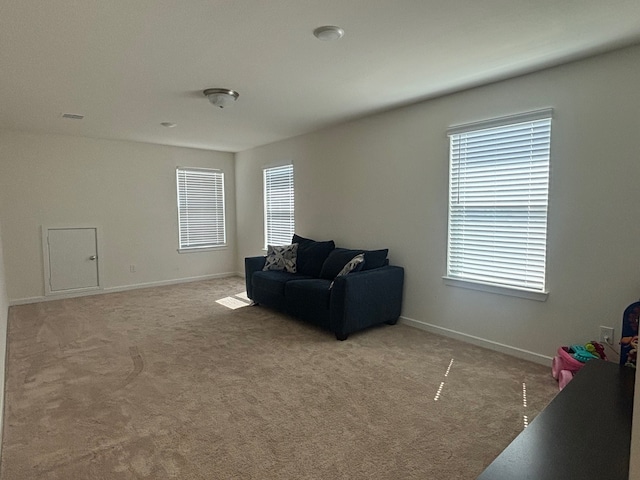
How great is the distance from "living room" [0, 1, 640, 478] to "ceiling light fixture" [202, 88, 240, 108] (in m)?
0.19

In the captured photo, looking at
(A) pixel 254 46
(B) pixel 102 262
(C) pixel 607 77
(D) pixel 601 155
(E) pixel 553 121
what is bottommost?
(B) pixel 102 262

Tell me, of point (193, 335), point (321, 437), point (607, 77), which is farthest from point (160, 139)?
point (607, 77)

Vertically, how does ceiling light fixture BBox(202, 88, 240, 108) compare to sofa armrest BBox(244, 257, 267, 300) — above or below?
above

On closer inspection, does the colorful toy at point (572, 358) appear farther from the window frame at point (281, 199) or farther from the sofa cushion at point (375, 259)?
the window frame at point (281, 199)

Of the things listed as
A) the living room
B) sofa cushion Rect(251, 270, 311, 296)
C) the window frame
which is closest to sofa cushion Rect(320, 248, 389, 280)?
the living room

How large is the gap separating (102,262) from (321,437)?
5.04 m

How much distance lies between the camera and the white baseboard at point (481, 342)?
3.10m

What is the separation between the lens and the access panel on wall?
209 inches

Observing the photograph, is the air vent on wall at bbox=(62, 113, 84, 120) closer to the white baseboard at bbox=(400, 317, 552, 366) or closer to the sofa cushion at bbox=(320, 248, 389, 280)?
the sofa cushion at bbox=(320, 248, 389, 280)

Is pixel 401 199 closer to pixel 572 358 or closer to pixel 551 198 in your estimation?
pixel 551 198

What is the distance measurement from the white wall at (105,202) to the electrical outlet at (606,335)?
5.97m

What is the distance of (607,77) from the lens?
8.77ft

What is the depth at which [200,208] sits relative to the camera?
6.79 m

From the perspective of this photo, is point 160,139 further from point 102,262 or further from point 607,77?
point 607,77
